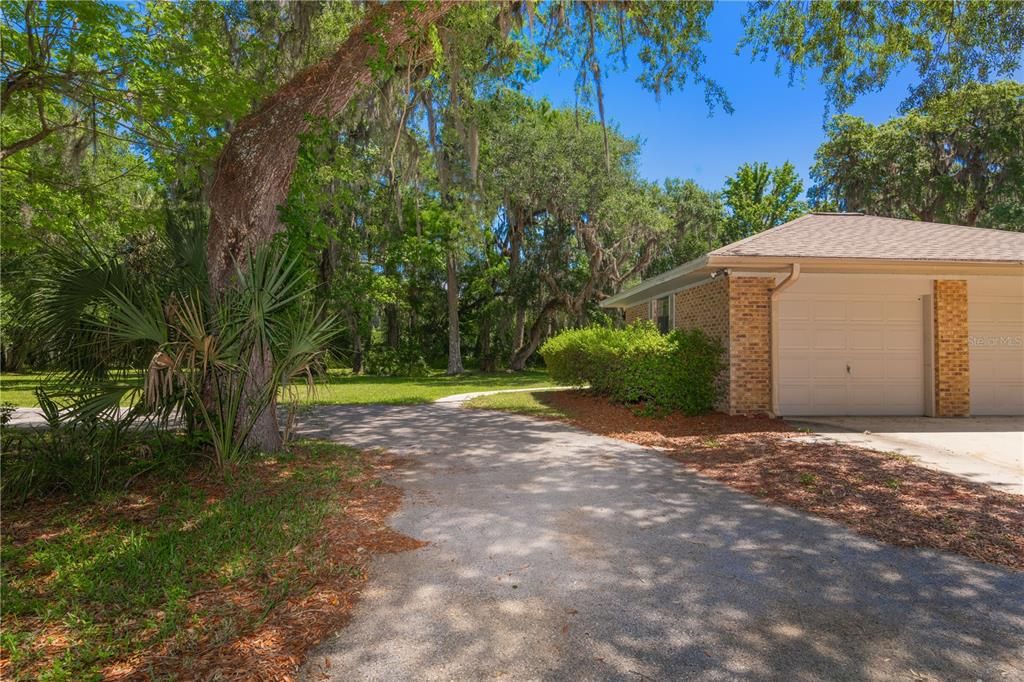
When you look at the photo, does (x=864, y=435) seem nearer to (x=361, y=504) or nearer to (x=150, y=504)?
(x=361, y=504)

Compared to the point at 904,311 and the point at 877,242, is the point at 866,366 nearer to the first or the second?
the point at 904,311

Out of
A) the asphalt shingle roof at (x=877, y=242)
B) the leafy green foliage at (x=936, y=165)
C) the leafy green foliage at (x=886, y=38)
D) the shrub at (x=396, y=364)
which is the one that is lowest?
the shrub at (x=396, y=364)

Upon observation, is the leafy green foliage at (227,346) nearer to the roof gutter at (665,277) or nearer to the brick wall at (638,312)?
the roof gutter at (665,277)

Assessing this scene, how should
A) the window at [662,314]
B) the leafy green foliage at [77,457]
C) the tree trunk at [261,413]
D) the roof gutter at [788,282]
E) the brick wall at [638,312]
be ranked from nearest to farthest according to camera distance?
the leafy green foliage at [77,457] → the tree trunk at [261,413] → the roof gutter at [788,282] → the window at [662,314] → the brick wall at [638,312]

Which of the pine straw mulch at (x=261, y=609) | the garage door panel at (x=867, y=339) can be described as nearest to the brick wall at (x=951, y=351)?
the garage door panel at (x=867, y=339)

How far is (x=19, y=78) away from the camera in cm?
692

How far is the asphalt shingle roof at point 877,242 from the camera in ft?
29.8

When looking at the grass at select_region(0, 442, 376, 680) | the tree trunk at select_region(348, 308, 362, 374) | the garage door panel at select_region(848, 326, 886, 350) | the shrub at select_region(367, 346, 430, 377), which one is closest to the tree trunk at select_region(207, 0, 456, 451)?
the grass at select_region(0, 442, 376, 680)

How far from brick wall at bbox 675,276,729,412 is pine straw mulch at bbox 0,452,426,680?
7.01m

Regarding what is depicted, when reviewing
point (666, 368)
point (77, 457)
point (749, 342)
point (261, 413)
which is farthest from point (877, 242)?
point (77, 457)

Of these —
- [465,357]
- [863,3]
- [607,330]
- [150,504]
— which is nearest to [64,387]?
[150,504]

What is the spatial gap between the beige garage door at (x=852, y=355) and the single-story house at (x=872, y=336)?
18 millimetres

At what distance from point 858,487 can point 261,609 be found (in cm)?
512

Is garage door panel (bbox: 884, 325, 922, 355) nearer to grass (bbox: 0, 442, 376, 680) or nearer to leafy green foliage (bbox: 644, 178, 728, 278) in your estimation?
grass (bbox: 0, 442, 376, 680)
